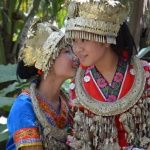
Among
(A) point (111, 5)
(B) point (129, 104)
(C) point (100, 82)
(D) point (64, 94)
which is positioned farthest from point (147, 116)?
(D) point (64, 94)

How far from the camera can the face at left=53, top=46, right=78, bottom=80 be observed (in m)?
2.56

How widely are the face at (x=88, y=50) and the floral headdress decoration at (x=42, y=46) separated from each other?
346 millimetres

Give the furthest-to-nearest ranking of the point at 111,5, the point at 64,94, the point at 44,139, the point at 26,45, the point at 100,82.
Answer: the point at 64,94, the point at 26,45, the point at 44,139, the point at 100,82, the point at 111,5

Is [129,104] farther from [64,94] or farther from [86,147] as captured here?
[64,94]

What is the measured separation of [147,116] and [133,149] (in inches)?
7.2

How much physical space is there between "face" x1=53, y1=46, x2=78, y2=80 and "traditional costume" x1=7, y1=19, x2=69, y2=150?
33mm

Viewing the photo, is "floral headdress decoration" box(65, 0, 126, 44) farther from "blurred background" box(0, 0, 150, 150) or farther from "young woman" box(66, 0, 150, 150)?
"blurred background" box(0, 0, 150, 150)

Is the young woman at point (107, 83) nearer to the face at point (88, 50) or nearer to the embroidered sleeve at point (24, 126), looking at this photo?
the face at point (88, 50)

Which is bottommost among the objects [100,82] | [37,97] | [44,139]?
[44,139]

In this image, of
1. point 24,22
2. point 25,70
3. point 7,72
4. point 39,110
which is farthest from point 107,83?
point 24,22

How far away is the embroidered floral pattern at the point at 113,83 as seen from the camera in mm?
2301

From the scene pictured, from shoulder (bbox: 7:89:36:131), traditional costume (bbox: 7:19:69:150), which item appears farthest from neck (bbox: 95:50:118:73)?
shoulder (bbox: 7:89:36:131)

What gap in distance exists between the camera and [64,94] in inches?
115

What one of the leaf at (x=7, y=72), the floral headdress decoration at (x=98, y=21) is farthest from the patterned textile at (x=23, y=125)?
the leaf at (x=7, y=72)
